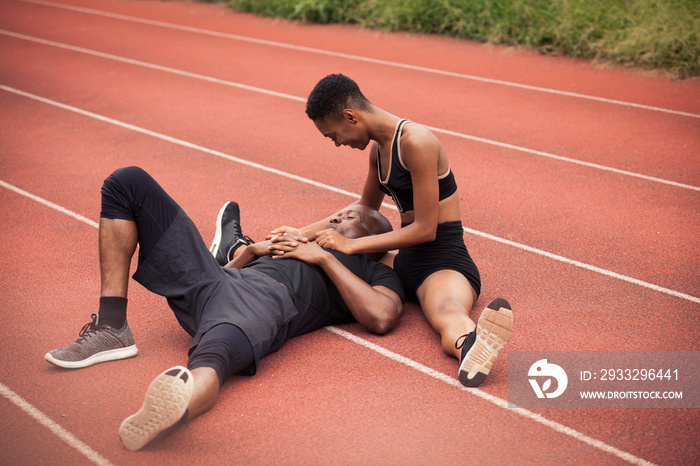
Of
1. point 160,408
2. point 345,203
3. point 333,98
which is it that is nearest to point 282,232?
point 333,98

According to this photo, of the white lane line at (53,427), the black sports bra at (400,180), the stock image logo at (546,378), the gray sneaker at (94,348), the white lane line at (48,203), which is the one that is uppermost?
the black sports bra at (400,180)

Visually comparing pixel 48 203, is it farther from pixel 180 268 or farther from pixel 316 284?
pixel 316 284

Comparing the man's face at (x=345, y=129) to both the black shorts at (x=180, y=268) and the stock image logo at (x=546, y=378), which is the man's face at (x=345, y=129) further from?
the stock image logo at (x=546, y=378)

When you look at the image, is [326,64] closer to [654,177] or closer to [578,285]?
[654,177]

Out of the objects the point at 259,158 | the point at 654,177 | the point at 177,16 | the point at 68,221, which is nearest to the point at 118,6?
the point at 177,16

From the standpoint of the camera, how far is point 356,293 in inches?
154

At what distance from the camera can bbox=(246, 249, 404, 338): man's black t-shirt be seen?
3902 millimetres

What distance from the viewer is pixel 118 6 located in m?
18.2

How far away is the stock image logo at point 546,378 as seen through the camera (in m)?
3.52

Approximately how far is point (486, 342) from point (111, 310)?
6.35 ft

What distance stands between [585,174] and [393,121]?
3581mm

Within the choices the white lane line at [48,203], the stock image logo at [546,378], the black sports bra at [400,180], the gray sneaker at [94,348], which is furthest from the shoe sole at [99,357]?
the white lane line at [48,203]

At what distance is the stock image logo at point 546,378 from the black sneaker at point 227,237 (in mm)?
2118

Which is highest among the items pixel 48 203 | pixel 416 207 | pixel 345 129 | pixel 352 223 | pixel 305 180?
pixel 345 129
